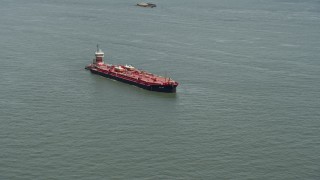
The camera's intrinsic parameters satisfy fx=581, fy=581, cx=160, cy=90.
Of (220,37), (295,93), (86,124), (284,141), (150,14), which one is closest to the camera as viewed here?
(284,141)

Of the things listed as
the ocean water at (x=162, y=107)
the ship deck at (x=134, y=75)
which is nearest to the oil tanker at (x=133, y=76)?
the ship deck at (x=134, y=75)

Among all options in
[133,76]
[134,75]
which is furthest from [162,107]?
[134,75]

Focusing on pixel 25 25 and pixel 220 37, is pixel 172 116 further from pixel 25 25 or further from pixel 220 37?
pixel 25 25

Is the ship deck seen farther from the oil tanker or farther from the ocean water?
the ocean water

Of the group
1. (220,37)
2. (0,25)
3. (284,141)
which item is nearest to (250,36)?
(220,37)

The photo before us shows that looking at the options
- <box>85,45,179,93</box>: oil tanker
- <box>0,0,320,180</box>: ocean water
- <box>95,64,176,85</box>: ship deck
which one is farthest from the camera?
<box>95,64,176,85</box>: ship deck

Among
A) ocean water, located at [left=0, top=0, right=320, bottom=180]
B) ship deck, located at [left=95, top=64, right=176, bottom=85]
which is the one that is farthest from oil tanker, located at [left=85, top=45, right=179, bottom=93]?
ocean water, located at [left=0, top=0, right=320, bottom=180]
